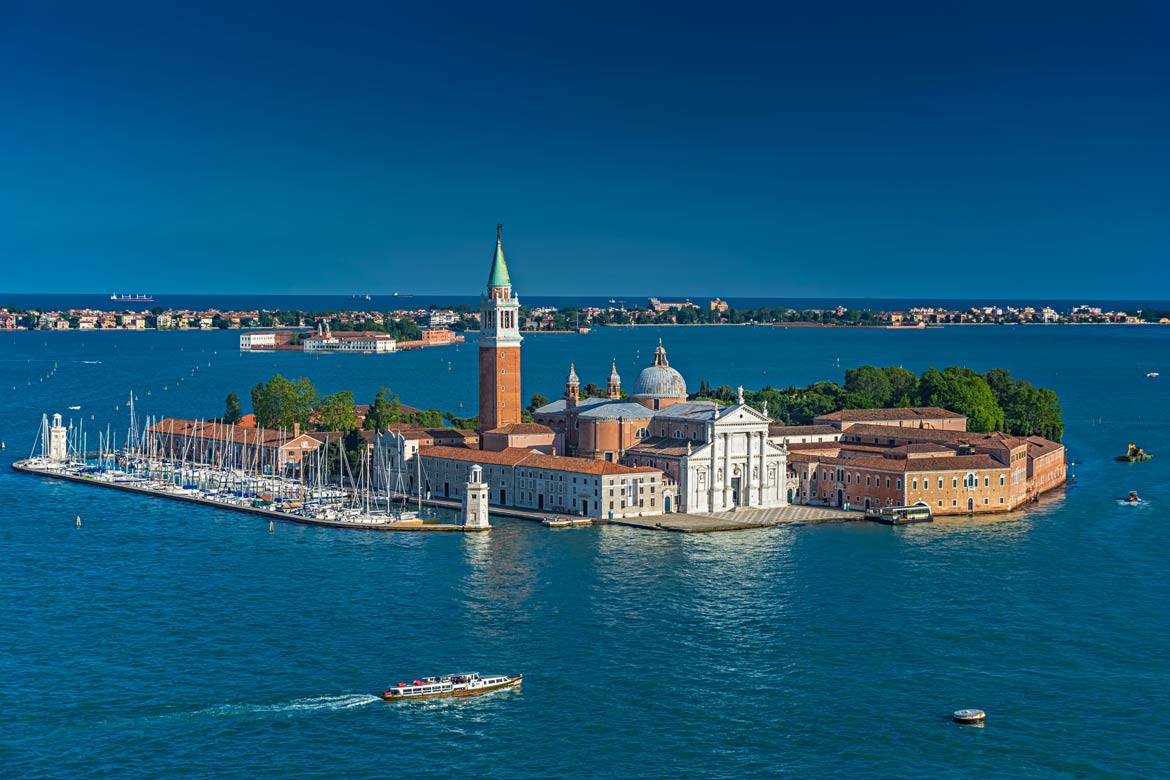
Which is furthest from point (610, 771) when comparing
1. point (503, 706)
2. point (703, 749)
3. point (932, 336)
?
point (932, 336)

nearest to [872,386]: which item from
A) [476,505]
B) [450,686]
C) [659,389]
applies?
[659,389]

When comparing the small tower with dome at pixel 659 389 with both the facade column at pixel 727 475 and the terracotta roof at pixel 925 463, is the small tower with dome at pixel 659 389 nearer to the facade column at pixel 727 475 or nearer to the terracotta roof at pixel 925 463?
the facade column at pixel 727 475

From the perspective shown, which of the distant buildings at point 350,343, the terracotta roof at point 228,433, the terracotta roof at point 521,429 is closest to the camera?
the terracotta roof at point 521,429

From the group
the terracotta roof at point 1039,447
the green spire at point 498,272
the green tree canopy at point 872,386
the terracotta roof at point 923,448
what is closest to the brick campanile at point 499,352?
the green spire at point 498,272

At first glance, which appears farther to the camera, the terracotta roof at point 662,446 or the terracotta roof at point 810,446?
the terracotta roof at point 810,446

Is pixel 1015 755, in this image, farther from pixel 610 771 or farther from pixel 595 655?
pixel 595 655

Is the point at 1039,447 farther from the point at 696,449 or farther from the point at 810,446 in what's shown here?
the point at 696,449
